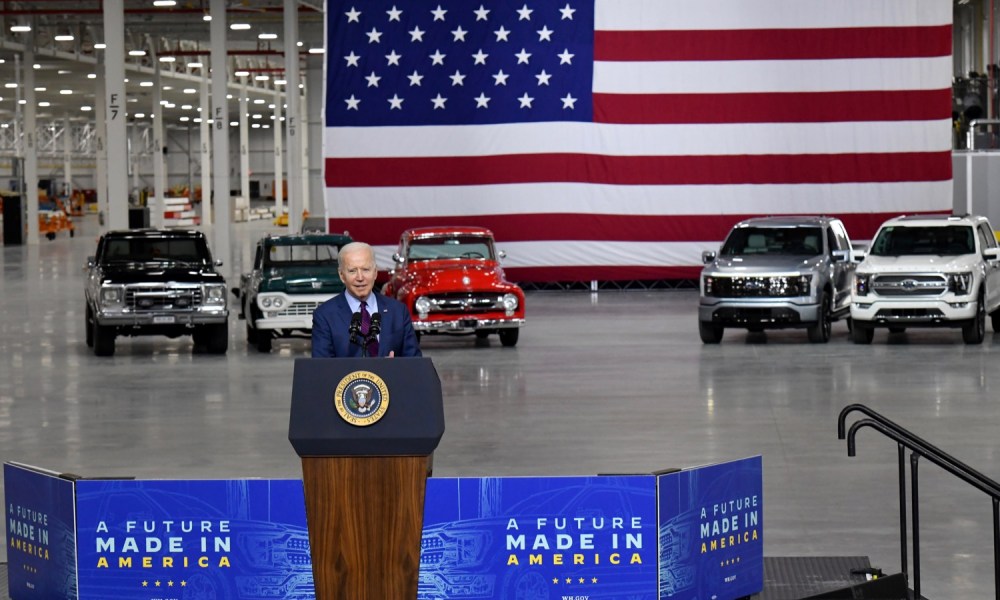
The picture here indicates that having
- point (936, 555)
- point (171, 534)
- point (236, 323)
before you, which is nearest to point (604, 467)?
point (936, 555)

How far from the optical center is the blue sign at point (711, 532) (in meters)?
7.31

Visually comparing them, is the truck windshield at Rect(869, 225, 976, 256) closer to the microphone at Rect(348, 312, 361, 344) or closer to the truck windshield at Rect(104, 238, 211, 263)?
the truck windshield at Rect(104, 238, 211, 263)

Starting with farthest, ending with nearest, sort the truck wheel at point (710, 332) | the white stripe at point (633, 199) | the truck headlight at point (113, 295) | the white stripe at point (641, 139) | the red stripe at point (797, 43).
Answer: the white stripe at point (633, 199) < the white stripe at point (641, 139) < the red stripe at point (797, 43) < the truck wheel at point (710, 332) < the truck headlight at point (113, 295)

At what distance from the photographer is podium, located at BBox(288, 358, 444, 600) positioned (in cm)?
595

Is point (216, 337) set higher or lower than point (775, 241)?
lower

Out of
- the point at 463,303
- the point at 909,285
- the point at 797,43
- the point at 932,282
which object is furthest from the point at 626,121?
the point at 932,282

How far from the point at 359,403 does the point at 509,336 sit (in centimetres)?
1675

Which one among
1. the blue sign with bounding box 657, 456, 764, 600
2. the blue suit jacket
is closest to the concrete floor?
the blue sign with bounding box 657, 456, 764, 600

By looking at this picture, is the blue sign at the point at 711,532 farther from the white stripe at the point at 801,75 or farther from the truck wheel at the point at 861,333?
the white stripe at the point at 801,75

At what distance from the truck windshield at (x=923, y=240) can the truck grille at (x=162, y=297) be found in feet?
31.9

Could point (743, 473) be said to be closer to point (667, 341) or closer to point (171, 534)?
point (171, 534)

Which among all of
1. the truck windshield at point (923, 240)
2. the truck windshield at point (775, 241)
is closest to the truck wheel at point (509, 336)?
the truck windshield at point (775, 241)

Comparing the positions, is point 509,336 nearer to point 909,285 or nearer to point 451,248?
point 451,248

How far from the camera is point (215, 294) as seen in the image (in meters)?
21.2
